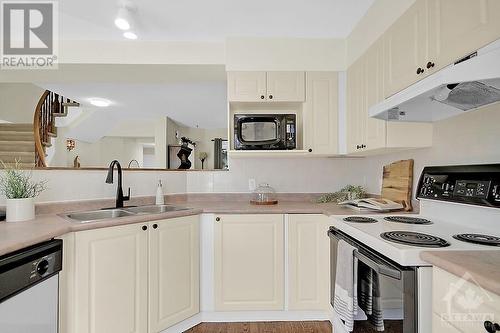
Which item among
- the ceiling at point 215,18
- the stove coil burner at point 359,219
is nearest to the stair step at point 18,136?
the ceiling at point 215,18

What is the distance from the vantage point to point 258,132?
230 centimetres

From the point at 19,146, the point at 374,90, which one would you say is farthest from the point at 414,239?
the point at 19,146

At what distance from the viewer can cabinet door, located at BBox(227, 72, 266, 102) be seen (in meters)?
2.30

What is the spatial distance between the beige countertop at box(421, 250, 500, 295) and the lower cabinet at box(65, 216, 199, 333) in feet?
5.00

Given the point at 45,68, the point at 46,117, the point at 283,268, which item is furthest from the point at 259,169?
the point at 46,117

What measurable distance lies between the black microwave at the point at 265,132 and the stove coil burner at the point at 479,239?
54.3 inches

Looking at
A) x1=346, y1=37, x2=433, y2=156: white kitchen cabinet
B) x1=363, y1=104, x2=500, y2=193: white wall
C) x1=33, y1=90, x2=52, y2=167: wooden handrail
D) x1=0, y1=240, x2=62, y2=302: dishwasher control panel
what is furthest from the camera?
x1=33, y1=90, x2=52, y2=167: wooden handrail

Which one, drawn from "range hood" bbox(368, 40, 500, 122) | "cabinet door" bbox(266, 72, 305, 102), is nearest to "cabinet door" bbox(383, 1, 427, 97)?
"range hood" bbox(368, 40, 500, 122)

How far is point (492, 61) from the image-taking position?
86 cm

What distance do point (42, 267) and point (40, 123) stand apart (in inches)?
118

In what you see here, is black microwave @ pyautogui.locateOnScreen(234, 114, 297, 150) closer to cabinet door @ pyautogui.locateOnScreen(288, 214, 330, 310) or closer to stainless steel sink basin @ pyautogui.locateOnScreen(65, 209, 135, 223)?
cabinet door @ pyautogui.locateOnScreen(288, 214, 330, 310)

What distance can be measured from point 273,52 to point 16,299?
7.72ft

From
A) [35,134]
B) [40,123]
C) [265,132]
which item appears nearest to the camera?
[265,132]

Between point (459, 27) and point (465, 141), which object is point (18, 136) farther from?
point (465, 141)
